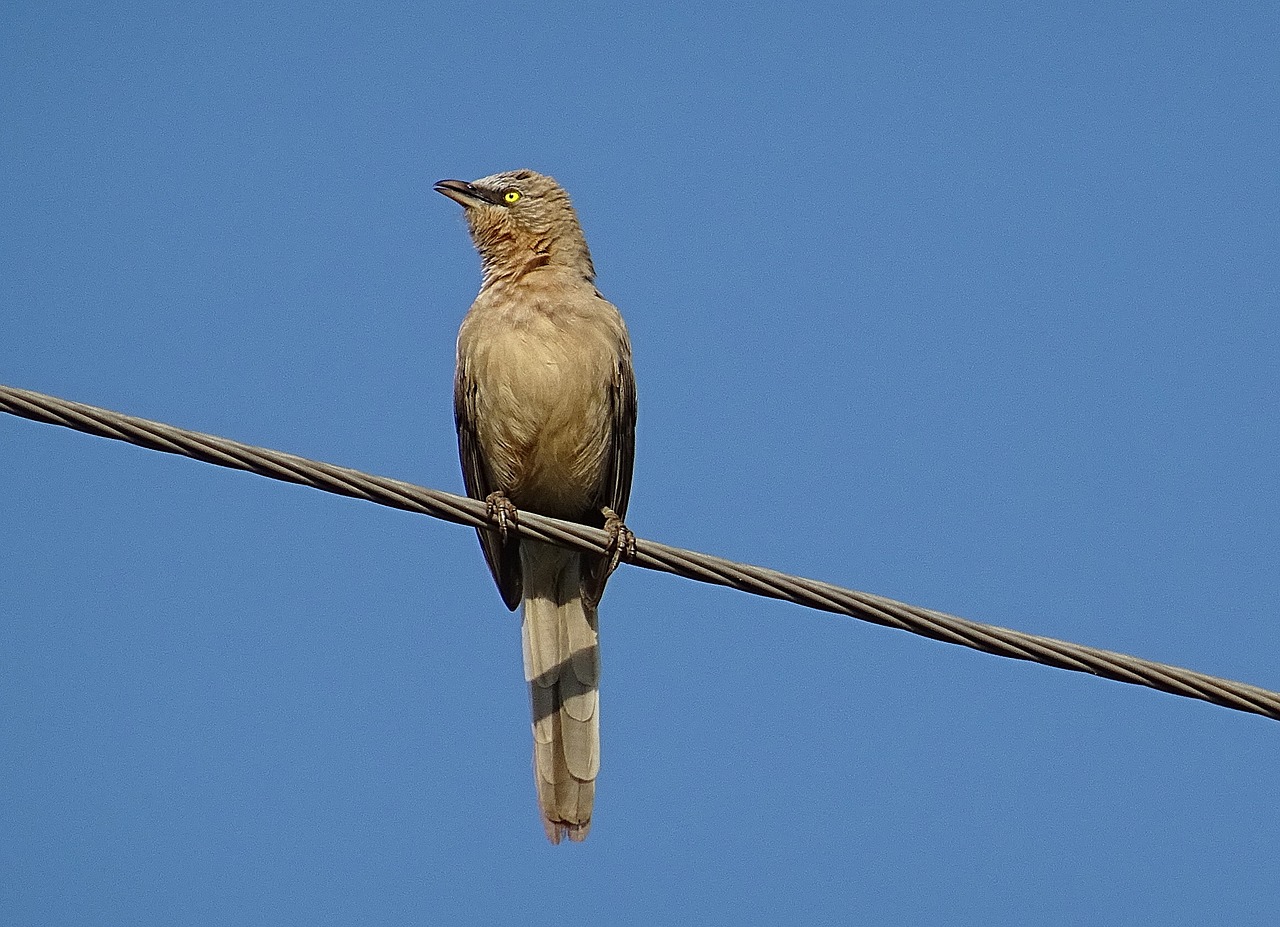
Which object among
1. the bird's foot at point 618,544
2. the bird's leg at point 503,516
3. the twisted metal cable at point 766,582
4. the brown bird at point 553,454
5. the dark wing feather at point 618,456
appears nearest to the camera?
the twisted metal cable at point 766,582

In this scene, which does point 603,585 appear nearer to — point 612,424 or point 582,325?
point 612,424

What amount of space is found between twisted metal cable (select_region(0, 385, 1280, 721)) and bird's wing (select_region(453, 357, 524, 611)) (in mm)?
2733

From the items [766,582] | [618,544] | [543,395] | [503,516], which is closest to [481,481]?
[543,395]

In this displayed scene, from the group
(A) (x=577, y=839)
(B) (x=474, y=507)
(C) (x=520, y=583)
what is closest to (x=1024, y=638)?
(B) (x=474, y=507)

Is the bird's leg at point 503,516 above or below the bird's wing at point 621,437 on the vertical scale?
below

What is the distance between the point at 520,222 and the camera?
8.27m

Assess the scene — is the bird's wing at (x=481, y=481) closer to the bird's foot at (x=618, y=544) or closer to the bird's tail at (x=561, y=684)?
the bird's tail at (x=561, y=684)

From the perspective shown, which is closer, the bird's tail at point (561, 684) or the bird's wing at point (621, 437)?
the bird's tail at point (561, 684)

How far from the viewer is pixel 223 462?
4547 millimetres

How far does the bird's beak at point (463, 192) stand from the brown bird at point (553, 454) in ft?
1.71

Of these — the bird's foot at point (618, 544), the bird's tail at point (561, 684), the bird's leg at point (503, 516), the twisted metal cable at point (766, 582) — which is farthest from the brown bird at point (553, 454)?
the twisted metal cable at point (766, 582)

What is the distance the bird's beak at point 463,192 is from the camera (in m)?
8.47

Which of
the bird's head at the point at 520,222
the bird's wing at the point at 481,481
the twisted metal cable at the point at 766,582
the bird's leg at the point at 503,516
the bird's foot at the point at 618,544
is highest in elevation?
the bird's head at the point at 520,222

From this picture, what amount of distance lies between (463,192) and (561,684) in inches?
108
